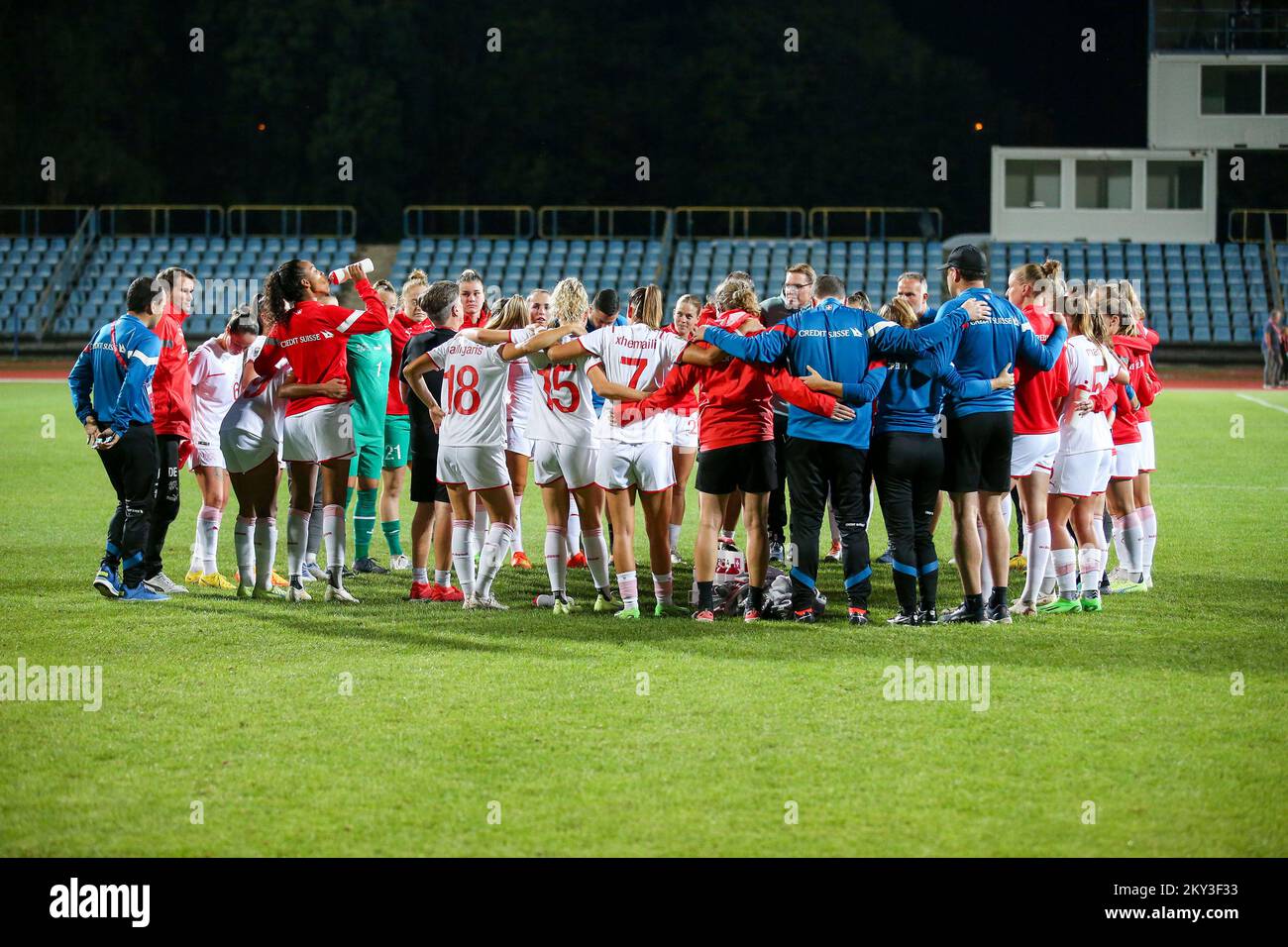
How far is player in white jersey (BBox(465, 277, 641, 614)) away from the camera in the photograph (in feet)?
28.1

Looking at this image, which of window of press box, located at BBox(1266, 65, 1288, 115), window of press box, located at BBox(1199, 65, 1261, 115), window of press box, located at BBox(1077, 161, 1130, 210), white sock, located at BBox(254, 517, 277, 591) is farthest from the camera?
window of press box, located at BBox(1077, 161, 1130, 210)

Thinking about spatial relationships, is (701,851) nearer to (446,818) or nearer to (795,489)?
(446,818)

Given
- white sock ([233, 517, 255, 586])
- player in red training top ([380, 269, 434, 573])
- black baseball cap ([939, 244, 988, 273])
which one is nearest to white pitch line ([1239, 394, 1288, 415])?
black baseball cap ([939, 244, 988, 273])

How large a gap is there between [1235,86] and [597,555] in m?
37.9

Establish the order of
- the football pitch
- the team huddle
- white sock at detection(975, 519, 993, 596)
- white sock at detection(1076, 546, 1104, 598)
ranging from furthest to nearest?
white sock at detection(1076, 546, 1104, 598)
white sock at detection(975, 519, 993, 596)
the team huddle
the football pitch

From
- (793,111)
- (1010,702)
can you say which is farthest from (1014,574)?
(793,111)

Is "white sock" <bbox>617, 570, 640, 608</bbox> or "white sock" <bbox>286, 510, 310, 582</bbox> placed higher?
"white sock" <bbox>286, 510, 310, 582</bbox>

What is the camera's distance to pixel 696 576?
8.73 meters

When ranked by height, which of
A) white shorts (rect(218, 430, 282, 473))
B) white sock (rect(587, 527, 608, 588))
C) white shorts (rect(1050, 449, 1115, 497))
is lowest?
white sock (rect(587, 527, 608, 588))

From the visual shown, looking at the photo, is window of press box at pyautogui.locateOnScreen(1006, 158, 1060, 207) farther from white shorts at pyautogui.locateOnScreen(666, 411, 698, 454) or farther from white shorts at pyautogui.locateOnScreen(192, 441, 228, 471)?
white shorts at pyautogui.locateOnScreen(192, 441, 228, 471)

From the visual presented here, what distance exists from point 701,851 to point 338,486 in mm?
5086

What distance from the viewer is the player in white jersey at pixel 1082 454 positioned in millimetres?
8781

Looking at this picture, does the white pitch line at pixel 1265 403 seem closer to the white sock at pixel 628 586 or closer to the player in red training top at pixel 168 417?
the white sock at pixel 628 586

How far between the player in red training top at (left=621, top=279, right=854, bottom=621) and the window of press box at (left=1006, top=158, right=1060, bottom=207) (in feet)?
113
